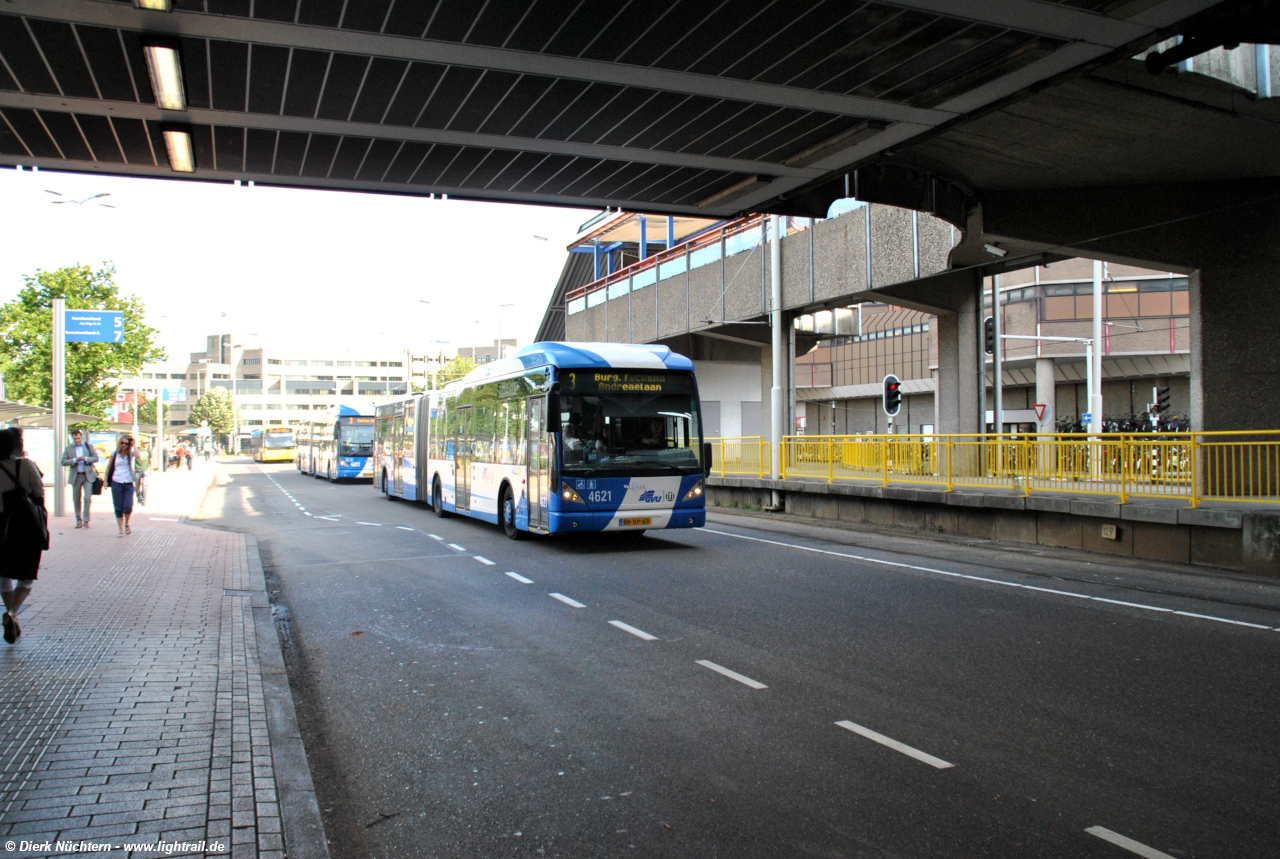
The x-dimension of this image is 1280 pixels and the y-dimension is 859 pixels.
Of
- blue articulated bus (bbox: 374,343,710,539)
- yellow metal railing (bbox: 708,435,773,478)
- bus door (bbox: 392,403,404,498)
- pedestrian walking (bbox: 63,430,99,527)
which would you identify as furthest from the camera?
bus door (bbox: 392,403,404,498)

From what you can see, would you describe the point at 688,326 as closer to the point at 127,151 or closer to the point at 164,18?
the point at 127,151

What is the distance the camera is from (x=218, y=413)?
121 m

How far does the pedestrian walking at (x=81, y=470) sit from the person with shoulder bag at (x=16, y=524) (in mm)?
12088

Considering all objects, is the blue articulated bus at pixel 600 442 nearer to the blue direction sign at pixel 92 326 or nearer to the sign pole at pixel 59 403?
the sign pole at pixel 59 403

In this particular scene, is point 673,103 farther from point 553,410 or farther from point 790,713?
point 790,713

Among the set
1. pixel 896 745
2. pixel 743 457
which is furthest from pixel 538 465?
pixel 743 457

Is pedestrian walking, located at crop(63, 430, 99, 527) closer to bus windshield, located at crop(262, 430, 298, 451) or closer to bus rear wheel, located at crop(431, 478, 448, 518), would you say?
bus rear wheel, located at crop(431, 478, 448, 518)

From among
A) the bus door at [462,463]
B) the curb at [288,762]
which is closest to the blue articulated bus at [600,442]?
the bus door at [462,463]

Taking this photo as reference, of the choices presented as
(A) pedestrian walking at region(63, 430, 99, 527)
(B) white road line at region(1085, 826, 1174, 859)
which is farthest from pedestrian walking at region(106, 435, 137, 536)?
(B) white road line at region(1085, 826, 1174, 859)

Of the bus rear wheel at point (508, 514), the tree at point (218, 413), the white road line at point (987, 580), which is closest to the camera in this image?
the white road line at point (987, 580)

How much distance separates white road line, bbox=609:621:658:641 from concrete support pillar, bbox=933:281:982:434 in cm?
1554

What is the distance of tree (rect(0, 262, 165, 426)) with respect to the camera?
35.8m

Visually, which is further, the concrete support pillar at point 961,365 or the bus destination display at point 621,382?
the concrete support pillar at point 961,365

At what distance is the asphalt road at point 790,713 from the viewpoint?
13.0 ft
